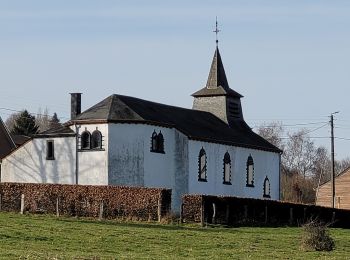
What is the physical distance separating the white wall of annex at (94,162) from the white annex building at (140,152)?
0.06 metres

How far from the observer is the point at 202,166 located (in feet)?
209

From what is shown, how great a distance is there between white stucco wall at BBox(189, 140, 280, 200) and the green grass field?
785 inches

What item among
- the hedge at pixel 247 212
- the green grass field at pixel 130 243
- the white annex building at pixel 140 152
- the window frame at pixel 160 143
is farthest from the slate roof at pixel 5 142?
the green grass field at pixel 130 243

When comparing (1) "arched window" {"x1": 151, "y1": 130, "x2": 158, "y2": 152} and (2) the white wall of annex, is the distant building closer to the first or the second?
(1) "arched window" {"x1": 151, "y1": 130, "x2": 158, "y2": 152}

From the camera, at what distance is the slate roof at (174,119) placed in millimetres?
59156

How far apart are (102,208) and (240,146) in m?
22.0

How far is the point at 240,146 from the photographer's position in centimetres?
6850

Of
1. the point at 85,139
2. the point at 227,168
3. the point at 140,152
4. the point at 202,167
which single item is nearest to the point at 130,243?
the point at 140,152

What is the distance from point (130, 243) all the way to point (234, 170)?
114 ft

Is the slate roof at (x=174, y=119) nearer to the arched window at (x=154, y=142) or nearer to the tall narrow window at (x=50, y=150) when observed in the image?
the arched window at (x=154, y=142)

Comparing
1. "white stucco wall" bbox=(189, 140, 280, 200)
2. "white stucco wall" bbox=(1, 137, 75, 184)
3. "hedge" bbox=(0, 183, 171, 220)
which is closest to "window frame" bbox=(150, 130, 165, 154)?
"white stucco wall" bbox=(189, 140, 280, 200)

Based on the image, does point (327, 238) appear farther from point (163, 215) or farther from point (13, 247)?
point (163, 215)

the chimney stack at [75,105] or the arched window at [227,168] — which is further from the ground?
the chimney stack at [75,105]

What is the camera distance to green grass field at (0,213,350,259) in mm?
28641
